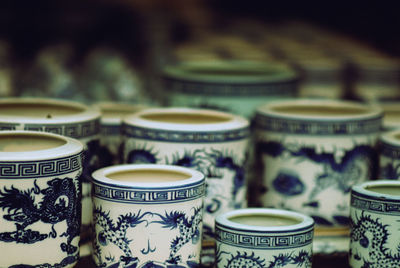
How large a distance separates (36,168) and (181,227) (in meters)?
0.22

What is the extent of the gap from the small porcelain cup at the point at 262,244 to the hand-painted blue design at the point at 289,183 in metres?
0.23

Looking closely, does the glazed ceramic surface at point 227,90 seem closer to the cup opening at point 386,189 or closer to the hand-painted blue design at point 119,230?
the cup opening at point 386,189

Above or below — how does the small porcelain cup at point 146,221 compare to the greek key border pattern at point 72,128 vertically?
below

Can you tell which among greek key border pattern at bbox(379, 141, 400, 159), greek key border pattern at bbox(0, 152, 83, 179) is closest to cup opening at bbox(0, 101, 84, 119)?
greek key border pattern at bbox(0, 152, 83, 179)

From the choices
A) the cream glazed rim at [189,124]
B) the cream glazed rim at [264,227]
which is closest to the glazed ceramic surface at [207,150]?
the cream glazed rim at [189,124]

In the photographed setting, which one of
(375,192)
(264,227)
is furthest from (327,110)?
(264,227)

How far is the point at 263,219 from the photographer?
3.57ft

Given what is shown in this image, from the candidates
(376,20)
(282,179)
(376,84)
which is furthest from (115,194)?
(376,20)

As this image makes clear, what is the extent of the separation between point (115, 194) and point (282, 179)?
1.31 ft

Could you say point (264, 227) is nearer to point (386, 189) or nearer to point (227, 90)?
point (386, 189)

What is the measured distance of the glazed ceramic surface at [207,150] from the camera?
1130 millimetres

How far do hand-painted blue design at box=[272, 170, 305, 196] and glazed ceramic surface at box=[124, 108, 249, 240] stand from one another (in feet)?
0.27

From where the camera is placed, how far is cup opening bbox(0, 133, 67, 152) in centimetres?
105

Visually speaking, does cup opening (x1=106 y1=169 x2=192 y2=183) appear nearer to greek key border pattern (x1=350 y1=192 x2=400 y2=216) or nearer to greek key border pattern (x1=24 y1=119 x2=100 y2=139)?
greek key border pattern (x1=24 y1=119 x2=100 y2=139)
